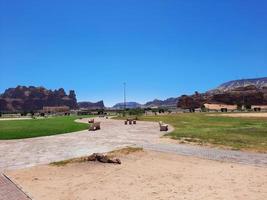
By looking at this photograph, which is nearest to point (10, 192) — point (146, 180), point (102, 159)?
point (146, 180)

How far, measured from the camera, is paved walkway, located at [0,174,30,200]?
35.1 feet

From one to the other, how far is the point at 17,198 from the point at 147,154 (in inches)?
336

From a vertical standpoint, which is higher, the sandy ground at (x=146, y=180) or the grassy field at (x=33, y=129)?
the grassy field at (x=33, y=129)

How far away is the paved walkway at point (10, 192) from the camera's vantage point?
10.7 meters

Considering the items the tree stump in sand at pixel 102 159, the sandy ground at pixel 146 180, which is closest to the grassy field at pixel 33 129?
the tree stump in sand at pixel 102 159

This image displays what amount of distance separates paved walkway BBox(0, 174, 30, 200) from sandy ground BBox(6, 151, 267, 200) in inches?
10.0

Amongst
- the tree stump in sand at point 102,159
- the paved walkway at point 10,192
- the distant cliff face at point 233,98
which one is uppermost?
the distant cliff face at point 233,98

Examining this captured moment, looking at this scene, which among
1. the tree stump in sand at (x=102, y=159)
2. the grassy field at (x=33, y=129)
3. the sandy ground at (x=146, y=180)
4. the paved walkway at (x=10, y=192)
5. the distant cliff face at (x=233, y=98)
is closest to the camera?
the paved walkway at (x=10, y=192)

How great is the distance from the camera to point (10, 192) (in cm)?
1138

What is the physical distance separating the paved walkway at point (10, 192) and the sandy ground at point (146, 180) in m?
0.25

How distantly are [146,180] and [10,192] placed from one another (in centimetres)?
393

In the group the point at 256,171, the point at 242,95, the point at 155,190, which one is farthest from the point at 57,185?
the point at 242,95

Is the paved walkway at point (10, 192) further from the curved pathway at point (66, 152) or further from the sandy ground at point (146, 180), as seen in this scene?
the curved pathway at point (66, 152)

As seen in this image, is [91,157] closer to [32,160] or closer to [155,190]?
[32,160]
